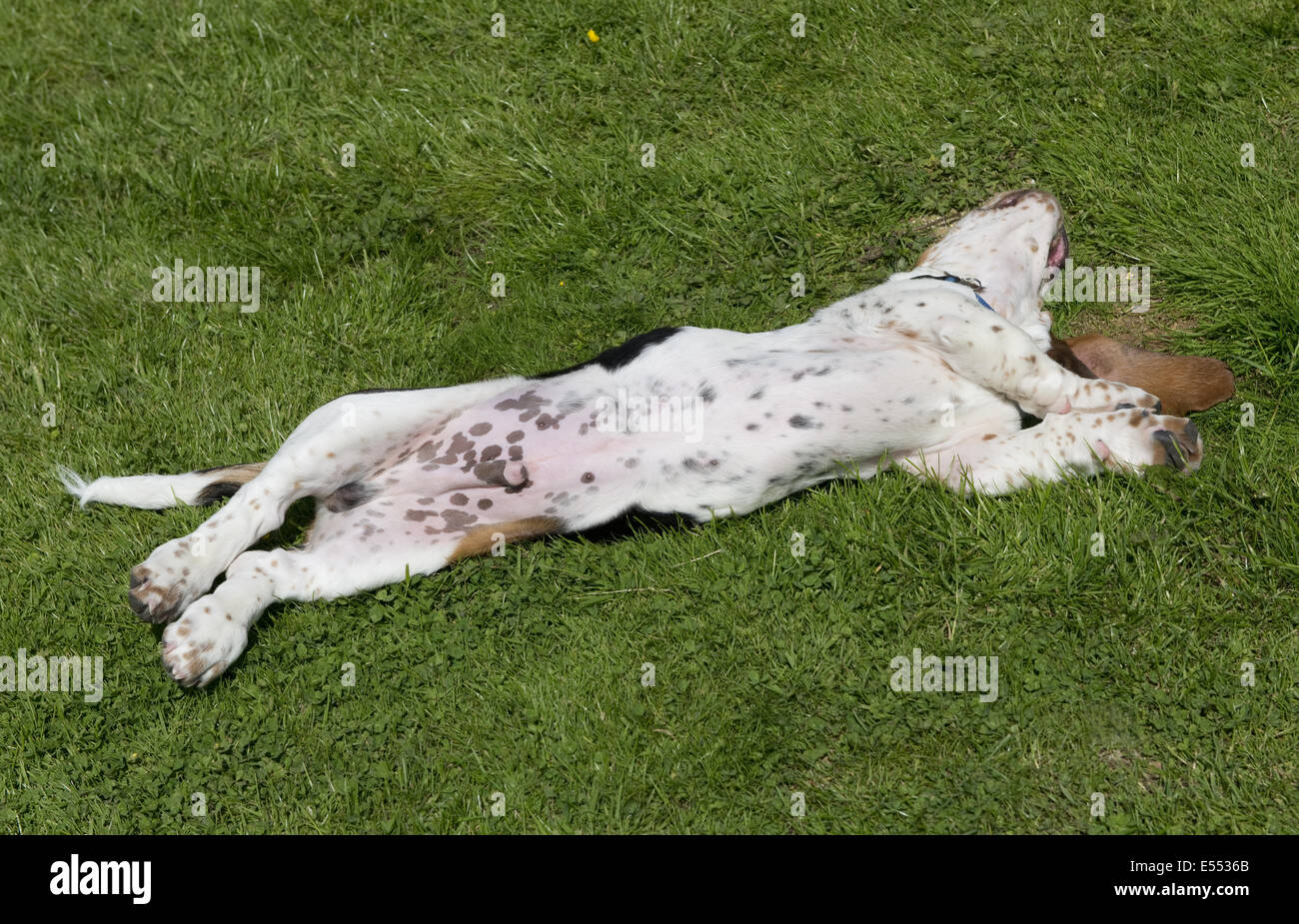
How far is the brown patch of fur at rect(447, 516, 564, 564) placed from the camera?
4125mm

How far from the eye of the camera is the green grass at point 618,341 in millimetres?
3568

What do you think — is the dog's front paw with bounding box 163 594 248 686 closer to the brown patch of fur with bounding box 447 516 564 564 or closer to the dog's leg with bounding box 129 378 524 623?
the dog's leg with bounding box 129 378 524 623

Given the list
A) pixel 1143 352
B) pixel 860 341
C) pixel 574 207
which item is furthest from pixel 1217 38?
pixel 574 207

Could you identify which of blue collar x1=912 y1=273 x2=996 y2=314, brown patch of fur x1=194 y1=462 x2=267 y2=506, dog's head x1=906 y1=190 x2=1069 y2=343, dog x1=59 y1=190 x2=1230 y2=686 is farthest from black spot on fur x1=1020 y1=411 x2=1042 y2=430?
brown patch of fur x1=194 y1=462 x2=267 y2=506

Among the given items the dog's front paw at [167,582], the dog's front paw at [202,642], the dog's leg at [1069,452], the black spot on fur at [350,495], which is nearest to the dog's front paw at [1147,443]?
the dog's leg at [1069,452]

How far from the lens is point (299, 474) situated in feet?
13.3

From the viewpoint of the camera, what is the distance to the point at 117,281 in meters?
5.21

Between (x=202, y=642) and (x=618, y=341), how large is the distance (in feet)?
6.81

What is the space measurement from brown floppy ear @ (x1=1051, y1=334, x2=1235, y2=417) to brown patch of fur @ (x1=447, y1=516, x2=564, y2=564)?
194 cm

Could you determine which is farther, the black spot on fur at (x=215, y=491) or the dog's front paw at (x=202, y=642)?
the black spot on fur at (x=215, y=491)

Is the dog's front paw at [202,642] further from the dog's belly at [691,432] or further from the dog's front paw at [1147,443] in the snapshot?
the dog's front paw at [1147,443]

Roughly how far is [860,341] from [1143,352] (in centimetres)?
105

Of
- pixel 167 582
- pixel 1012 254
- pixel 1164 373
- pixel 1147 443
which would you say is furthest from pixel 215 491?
pixel 1164 373

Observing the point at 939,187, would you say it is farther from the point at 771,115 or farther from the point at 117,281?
the point at 117,281
